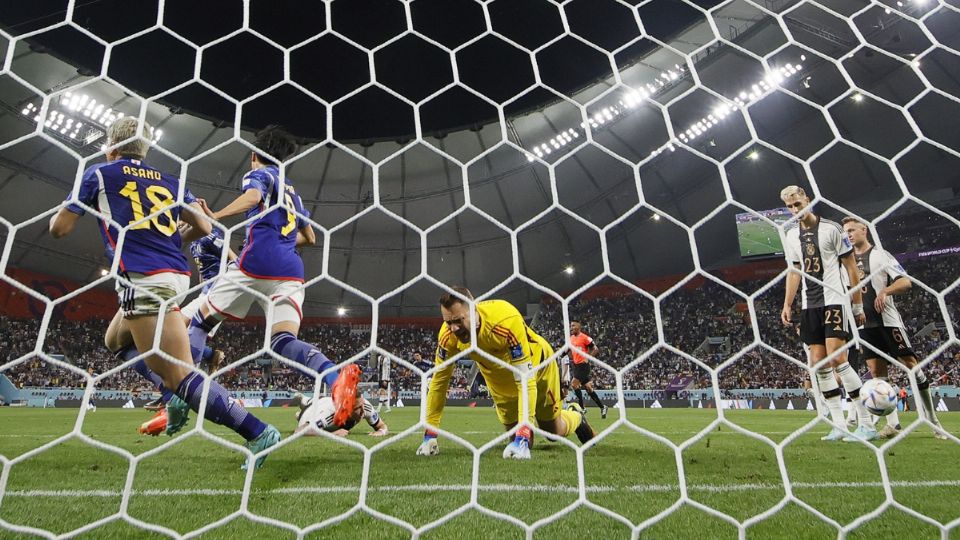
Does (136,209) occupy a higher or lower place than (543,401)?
higher

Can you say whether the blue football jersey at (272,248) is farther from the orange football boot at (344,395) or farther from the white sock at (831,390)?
the white sock at (831,390)

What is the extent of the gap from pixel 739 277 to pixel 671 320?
2.55 m

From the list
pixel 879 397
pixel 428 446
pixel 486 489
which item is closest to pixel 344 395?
pixel 486 489

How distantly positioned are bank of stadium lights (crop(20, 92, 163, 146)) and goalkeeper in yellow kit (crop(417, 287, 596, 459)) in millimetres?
12339

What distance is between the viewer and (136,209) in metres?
1.83

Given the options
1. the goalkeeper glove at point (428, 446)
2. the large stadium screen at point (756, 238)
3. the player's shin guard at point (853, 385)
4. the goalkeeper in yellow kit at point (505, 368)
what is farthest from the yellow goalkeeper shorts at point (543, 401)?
the large stadium screen at point (756, 238)

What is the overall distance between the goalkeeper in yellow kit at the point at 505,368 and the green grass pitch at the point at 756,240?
604 inches

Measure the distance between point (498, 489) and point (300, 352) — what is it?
1.06 meters

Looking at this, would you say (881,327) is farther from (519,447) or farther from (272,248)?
(272,248)

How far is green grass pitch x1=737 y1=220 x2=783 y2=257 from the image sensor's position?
15.9m

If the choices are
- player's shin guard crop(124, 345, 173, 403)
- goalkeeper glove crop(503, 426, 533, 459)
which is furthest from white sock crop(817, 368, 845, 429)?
player's shin guard crop(124, 345, 173, 403)

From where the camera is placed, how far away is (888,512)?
1.42 metres

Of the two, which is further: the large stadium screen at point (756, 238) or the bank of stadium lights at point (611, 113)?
the large stadium screen at point (756, 238)

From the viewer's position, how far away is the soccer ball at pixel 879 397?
2.55m
